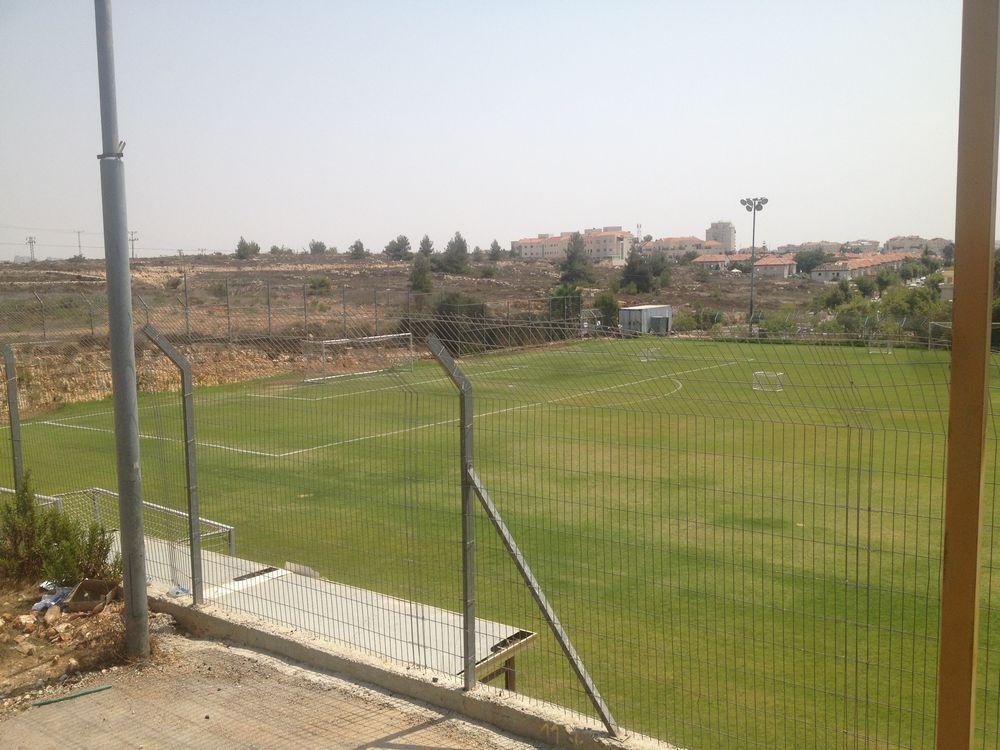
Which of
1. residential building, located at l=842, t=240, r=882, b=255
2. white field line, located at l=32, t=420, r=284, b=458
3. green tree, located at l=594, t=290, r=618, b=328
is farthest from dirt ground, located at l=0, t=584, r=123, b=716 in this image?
residential building, located at l=842, t=240, r=882, b=255

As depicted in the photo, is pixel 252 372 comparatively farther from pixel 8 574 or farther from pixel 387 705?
pixel 387 705

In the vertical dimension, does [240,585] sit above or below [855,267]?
below

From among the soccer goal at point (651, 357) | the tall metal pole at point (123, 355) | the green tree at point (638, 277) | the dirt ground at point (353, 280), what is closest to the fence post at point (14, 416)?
the tall metal pole at point (123, 355)

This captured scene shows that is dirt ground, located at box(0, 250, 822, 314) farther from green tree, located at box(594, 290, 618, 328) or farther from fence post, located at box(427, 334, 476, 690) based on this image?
fence post, located at box(427, 334, 476, 690)

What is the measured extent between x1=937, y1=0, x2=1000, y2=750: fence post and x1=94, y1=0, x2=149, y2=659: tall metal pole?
509cm

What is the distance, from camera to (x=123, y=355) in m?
6.15

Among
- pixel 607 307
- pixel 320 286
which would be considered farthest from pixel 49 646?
pixel 320 286

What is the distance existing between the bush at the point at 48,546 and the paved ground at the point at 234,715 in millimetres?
1919

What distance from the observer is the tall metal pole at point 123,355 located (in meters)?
6.08

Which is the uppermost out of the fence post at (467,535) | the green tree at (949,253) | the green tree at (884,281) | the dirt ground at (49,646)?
the green tree at (949,253)

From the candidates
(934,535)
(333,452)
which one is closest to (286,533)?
(333,452)

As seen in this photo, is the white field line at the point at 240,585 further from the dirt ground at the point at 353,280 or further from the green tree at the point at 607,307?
the dirt ground at the point at 353,280

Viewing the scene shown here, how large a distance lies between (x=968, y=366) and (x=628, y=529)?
182 inches

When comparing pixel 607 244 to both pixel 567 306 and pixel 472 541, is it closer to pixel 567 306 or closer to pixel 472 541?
pixel 567 306
